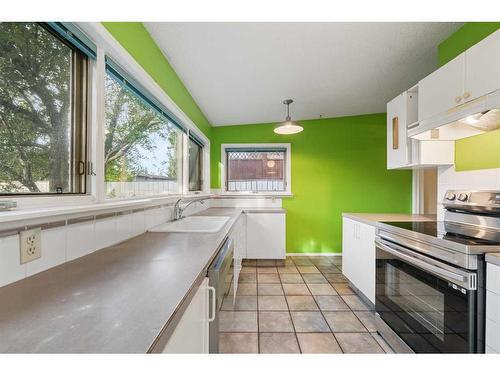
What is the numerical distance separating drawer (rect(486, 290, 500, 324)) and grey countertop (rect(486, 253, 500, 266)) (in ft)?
0.45

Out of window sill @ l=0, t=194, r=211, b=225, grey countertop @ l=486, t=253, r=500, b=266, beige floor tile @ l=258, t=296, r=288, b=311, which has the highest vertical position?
window sill @ l=0, t=194, r=211, b=225

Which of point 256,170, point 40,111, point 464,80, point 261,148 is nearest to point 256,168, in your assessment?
point 256,170

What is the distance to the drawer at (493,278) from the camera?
1.00 meters

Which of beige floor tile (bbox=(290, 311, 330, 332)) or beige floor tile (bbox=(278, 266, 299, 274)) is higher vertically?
beige floor tile (bbox=(290, 311, 330, 332))

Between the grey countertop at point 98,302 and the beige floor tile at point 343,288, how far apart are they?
6.93ft

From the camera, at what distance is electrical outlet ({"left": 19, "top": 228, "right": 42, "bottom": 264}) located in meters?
0.78

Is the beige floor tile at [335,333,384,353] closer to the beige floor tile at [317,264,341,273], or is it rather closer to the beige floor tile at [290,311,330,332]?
the beige floor tile at [290,311,330,332]

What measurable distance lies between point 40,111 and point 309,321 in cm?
234

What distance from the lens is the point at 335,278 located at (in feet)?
9.86

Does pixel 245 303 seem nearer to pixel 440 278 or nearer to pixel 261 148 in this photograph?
pixel 440 278

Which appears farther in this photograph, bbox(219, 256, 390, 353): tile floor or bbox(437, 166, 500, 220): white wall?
bbox(219, 256, 390, 353): tile floor

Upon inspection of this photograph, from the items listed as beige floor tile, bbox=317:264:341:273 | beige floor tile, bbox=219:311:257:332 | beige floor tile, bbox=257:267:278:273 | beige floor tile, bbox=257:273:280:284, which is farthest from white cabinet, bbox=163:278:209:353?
beige floor tile, bbox=317:264:341:273

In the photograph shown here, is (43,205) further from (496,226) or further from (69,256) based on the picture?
(496,226)
